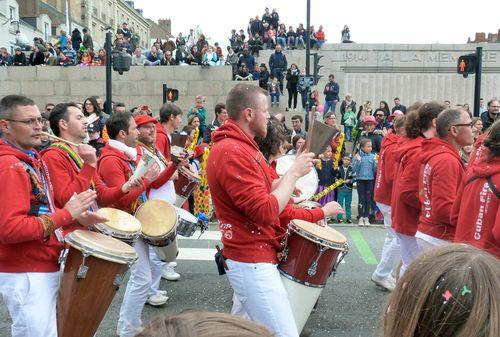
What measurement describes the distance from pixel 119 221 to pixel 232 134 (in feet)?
4.29

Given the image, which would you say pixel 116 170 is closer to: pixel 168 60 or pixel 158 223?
pixel 158 223

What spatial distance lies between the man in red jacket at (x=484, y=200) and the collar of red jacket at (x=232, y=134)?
1.47 metres

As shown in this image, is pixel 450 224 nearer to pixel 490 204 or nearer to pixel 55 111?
pixel 490 204

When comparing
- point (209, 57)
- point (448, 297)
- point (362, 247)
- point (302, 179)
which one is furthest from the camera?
point (209, 57)

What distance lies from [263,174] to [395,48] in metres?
23.0

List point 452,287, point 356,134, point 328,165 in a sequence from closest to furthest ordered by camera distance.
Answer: point 452,287 < point 328,165 < point 356,134

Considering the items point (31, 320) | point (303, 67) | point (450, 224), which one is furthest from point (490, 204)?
point (303, 67)

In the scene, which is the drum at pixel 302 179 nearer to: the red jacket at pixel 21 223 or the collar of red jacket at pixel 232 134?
the collar of red jacket at pixel 232 134

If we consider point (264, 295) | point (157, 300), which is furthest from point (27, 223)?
point (157, 300)

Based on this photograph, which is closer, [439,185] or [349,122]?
[439,185]

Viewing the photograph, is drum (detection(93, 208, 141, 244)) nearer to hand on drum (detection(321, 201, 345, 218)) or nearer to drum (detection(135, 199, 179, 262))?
drum (detection(135, 199, 179, 262))

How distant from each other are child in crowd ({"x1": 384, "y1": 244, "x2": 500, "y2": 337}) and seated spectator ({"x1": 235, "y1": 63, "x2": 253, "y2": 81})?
2122cm

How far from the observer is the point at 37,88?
78.0 ft

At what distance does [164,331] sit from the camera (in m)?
1.11
